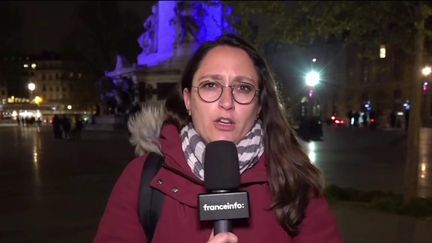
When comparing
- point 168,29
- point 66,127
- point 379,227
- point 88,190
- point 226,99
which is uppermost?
point 168,29

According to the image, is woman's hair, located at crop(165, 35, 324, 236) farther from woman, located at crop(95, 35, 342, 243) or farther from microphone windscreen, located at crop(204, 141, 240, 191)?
microphone windscreen, located at crop(204, 141, 240, 191)

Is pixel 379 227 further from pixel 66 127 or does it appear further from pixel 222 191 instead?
pixel 66 127

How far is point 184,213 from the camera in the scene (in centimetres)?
236

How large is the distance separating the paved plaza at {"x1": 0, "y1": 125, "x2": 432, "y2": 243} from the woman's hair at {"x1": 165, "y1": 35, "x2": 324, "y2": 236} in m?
5.02

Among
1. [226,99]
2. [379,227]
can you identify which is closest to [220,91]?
[226,99]

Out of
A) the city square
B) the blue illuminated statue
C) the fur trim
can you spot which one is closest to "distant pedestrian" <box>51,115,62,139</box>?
the city square

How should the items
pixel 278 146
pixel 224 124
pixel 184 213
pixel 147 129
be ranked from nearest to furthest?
pixel 184 213
pixel 224 124
pixel 278 146
pixel 147 129

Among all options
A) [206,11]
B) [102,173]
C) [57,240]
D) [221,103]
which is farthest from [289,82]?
[221,103]

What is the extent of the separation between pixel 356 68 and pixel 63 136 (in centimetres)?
5324

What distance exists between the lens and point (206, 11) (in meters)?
44.0

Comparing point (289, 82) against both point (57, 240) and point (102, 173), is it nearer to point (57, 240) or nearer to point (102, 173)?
point (102, 173)

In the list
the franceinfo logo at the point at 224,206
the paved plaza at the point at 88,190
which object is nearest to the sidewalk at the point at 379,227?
the paved plaza at the point at 88,190

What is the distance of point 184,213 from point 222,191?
40cm

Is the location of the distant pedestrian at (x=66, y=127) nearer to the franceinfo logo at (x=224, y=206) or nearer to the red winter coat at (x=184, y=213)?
the red winter coat at (x=184, y=213)
